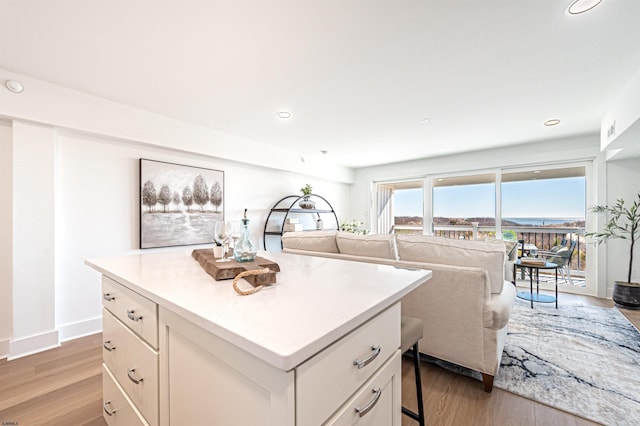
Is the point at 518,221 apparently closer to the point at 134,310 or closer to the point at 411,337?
the point at 411,337

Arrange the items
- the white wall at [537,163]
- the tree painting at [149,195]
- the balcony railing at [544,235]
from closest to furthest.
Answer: the tree painting at [149,195]
the white wall at [537,163]
the balcony railing at [544,235]

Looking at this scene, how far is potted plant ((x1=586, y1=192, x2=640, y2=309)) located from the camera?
10.7 feet

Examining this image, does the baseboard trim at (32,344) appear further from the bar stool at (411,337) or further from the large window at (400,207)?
the large window at (400,207)

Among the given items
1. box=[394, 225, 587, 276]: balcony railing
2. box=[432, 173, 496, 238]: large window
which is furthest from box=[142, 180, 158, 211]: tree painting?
box=[394, 225, 587, 276]: balcony railing

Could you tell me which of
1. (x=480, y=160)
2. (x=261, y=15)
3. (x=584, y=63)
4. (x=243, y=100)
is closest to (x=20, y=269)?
(x=243, y=100)

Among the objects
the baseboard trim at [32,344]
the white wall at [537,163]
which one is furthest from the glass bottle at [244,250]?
the white wall at [537,163]

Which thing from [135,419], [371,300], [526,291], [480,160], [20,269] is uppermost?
[480,160]

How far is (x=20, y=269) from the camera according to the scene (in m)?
2.28

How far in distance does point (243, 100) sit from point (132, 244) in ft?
6.61

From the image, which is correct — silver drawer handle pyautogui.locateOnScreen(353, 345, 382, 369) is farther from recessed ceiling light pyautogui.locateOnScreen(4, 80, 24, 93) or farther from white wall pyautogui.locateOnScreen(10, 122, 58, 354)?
recessed ceiling light pyautogui.locateOnScreen(4, 80, 24, 93)

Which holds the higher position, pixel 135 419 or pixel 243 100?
pixel 243 100

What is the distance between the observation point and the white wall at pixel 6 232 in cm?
228

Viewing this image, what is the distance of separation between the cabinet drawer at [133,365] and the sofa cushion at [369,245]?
5.39 feet

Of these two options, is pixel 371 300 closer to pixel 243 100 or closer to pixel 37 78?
pixel 243 100
